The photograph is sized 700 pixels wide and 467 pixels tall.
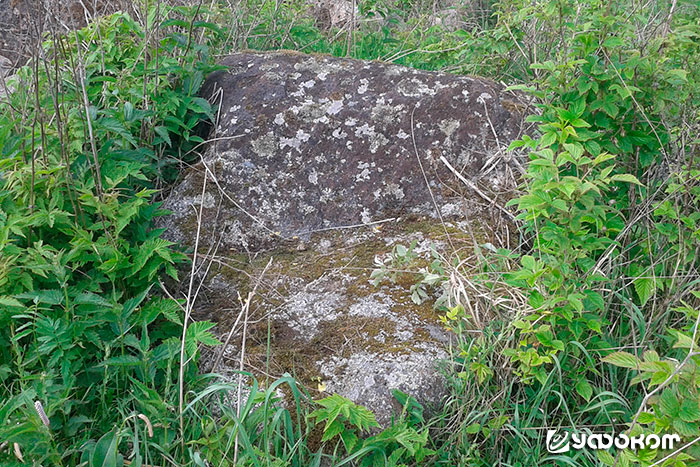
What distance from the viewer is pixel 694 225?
2260 mm

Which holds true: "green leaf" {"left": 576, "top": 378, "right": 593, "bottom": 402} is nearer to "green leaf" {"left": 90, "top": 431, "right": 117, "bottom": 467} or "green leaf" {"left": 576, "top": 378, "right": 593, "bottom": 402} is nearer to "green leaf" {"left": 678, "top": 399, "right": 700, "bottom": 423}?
"green leaf" {"left": 678, "top": 399, "right": 700, "bottom": 423}

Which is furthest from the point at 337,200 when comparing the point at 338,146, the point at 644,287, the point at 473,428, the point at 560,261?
the point at 644,287

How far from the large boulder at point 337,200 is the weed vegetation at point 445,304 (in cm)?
15

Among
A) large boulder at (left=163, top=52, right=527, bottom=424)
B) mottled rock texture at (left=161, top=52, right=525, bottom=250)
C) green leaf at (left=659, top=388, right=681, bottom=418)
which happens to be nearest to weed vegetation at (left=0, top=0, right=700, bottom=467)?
green leaf at (left=659, top=388, right=681, bottom=418)

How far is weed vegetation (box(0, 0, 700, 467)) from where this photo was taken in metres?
1.85

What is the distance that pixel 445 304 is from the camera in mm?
2289

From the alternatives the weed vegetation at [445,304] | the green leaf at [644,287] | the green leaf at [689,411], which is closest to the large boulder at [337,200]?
the weed vegetation at [445,304]

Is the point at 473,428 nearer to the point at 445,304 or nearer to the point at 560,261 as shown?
the point at 445,304

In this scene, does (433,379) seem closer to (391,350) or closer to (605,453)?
(391,350)

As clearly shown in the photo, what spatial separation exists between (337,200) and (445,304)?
2.53 ft

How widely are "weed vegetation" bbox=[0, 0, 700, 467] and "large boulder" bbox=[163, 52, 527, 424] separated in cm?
15

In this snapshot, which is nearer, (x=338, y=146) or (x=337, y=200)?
(x=337, y=200)

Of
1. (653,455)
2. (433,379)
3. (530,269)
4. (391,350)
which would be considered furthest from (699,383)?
(391,350)

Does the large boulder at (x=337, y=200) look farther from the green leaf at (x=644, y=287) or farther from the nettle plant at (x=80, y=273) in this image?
the green leaf at (x=644, y=287)
